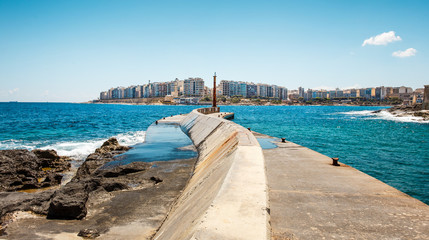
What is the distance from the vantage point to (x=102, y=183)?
25.8 feet

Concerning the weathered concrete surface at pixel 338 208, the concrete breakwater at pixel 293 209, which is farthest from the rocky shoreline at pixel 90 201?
the weathered concrete surface at pixel 338 208

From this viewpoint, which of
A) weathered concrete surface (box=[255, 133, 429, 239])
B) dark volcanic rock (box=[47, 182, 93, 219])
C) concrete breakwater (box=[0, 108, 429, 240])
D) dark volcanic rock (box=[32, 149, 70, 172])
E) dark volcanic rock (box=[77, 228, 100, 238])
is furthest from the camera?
dark volcanic rock (box=[32, 149, 70, 172])

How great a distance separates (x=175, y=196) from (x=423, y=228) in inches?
216

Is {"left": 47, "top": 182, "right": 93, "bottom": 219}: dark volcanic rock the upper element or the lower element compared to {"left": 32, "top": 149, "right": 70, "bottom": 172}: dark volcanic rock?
upper

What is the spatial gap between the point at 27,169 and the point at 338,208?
11571 millimetres

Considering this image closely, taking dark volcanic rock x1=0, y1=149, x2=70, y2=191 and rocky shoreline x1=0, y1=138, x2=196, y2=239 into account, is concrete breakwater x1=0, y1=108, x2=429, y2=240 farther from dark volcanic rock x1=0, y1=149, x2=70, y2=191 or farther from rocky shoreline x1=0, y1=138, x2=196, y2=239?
dark volcanic rock x1=0, y1=149, x2=70, y2=191

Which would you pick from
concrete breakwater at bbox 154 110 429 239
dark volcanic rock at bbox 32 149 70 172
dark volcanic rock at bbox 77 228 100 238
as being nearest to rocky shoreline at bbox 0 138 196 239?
dark volcanic rock at bbox 77 228 100 238

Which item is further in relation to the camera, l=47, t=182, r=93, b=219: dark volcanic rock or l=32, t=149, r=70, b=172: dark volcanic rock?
l=32, t=149, r=70, b=172: dark volcanic rock

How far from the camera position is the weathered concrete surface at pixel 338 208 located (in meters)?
3.73

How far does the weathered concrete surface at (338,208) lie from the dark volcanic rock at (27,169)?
28.4 feet

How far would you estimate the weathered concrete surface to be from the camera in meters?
3.73

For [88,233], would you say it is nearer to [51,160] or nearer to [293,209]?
[293,209]

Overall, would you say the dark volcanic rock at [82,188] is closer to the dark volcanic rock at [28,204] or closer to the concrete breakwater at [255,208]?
the concrete breakwater at [255,208]

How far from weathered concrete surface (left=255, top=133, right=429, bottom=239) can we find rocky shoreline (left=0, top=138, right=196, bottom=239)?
2.77 metres
